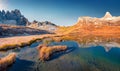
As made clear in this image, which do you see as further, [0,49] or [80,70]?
[0,49]

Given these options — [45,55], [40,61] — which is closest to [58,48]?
[45,55]

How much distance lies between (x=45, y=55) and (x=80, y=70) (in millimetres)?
12173

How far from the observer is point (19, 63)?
40.7 meters

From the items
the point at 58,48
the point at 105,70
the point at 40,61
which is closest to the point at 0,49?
the point at 58,48

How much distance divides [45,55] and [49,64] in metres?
6.64

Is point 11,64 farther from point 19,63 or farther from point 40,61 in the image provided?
point 40,61

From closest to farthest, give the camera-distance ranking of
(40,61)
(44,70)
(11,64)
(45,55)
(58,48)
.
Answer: (44,70)
(11,64)
(40,61)
(45,55)
(58,48)

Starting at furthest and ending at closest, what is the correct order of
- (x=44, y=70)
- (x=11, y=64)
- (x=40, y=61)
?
(x=40, y=61)
(x=11, y=64)
(x=44, y=70)

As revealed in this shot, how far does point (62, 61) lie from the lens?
4369 cm

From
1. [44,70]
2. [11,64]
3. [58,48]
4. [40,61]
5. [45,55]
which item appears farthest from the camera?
[58,48]

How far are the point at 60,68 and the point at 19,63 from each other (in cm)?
866

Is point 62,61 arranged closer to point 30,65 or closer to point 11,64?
point 30,65

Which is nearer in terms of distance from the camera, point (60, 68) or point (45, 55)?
point (60, 68)

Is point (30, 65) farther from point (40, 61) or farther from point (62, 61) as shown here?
point (62, 61)
